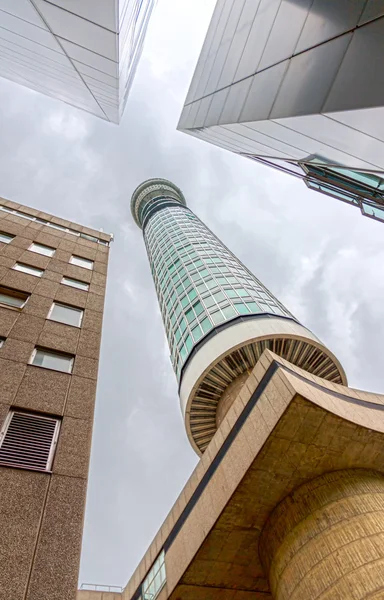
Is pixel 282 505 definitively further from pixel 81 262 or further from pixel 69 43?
pixel 69 43

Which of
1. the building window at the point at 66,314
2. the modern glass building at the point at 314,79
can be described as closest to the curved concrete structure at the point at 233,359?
the building window at the point at 66,314

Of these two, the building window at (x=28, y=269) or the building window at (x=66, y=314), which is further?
the building window at (x=28, y=269)

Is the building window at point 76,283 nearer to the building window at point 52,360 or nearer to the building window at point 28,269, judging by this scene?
the building window at point 28,269

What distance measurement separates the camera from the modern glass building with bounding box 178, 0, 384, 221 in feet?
13.7

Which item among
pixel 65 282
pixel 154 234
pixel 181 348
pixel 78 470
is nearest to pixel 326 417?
pixel 78 470

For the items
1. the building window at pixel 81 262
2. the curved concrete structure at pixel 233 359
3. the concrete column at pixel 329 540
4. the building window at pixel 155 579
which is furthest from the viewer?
the curved concrete structure at pixel 233 359

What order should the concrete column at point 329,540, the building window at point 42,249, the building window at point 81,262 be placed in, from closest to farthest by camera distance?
the concrete column at point 329,540
the building window at point 42,249
the building window at point 81,262

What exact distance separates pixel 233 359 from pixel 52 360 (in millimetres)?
17758

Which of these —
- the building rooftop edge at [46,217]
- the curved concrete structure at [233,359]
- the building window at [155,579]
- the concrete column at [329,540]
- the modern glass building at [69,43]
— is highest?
the modern glass building at [69,43]

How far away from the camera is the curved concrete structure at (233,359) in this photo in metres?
26.0

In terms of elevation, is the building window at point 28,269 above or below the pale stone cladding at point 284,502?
above

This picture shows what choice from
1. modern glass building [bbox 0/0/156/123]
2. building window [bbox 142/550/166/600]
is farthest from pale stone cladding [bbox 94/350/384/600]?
modern glass building [bbox 0/0/156/123]

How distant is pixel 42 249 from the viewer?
1627 centimetres

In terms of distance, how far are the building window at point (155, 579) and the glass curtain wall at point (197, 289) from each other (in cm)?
1558
